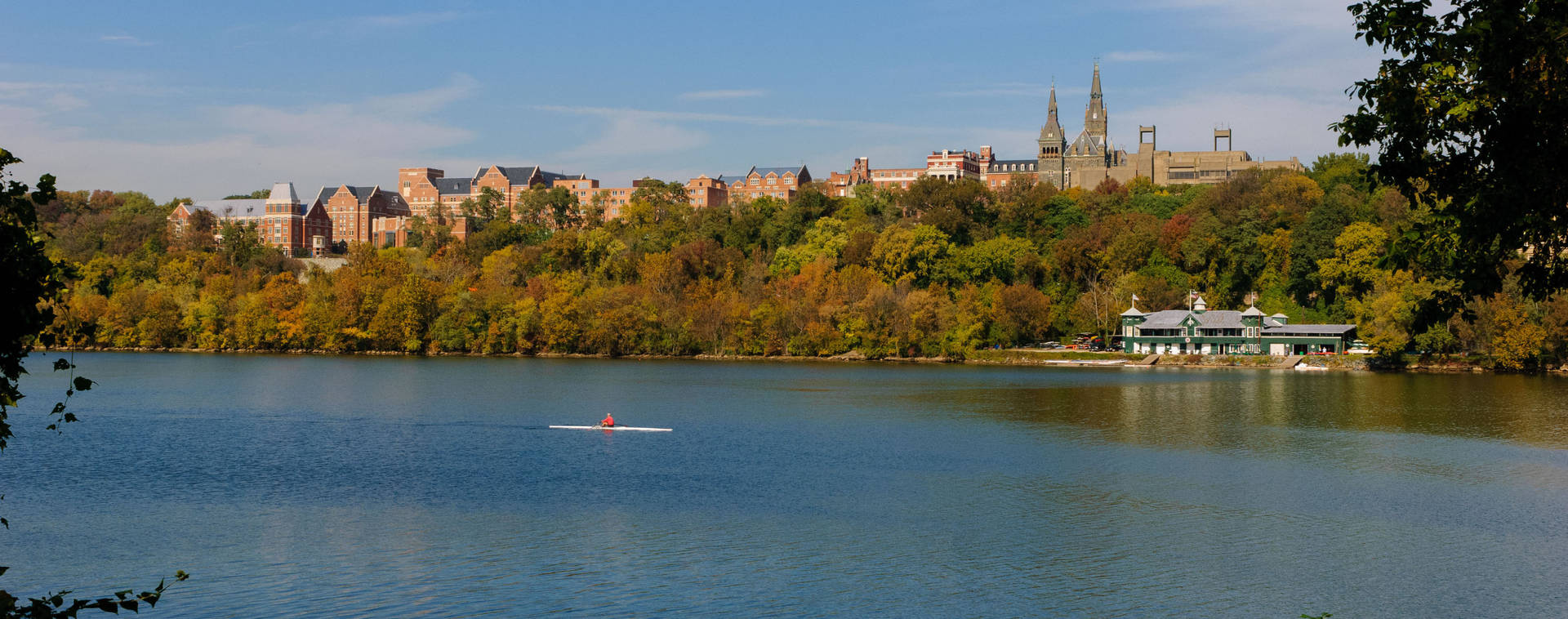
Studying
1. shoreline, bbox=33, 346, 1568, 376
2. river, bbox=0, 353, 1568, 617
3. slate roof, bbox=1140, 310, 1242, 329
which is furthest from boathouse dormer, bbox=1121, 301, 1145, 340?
river, bbox=0, 353, 1568, 617

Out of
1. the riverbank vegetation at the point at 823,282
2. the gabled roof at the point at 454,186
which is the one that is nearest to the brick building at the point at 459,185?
the gabled roof at the point at 454,186

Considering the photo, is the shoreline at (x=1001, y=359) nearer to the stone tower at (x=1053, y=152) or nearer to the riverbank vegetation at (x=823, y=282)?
the riverbank vegetation at (x=823, y=282)

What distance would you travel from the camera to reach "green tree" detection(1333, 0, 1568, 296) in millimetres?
12195

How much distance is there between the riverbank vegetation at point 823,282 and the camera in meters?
90.2

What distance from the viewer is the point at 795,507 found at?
1062 inches

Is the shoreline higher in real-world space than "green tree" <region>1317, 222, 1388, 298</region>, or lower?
lower

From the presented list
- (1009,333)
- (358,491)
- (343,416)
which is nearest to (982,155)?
(1009,333)

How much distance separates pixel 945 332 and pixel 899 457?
55063 mm

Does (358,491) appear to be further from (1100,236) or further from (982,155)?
(982,155)

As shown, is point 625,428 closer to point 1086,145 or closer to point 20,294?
point 20,294

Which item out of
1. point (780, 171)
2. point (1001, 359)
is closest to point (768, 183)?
point (780, 171)

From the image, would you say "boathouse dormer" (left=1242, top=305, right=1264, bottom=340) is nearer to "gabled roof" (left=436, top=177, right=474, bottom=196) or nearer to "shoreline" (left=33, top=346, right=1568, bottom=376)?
"shoreline" (left=33, top=346, right=1568, bottom=376)

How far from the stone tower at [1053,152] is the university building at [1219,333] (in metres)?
72.0

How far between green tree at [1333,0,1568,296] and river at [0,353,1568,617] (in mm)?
8360
